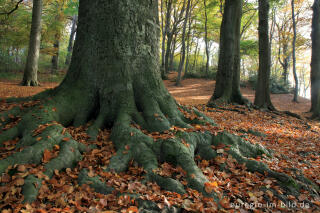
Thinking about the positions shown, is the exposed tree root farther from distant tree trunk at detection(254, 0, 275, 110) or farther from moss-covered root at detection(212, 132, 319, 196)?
distant tree trunk at detection(254, 0, 275, 110)

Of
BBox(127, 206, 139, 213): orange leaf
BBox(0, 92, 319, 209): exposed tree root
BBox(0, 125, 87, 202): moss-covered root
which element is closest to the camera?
BBox(127, 206, 139, 213): orange leaf

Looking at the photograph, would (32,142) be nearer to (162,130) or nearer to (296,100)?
(162,130)

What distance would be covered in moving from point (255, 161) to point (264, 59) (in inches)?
319

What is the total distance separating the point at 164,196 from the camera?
2.30 m

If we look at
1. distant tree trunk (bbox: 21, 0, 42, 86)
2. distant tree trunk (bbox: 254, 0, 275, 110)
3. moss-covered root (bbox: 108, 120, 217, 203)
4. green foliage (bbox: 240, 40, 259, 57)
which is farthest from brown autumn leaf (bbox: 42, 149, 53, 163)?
green foliage (bbox: 240, 40, 259, 57)

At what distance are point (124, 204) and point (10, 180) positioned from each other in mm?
1329

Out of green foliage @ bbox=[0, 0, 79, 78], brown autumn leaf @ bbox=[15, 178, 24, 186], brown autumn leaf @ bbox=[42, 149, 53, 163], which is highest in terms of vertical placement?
green foliage @ bbox=[0, 0, 79, 78]

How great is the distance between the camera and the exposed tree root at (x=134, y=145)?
2508 millimetres

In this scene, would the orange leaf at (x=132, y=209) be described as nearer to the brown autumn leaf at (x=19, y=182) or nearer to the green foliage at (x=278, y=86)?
the brown autumn leaf at (x=19, y=182)

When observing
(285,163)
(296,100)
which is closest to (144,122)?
(285,163)

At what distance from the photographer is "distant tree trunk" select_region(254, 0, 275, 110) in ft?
31.3

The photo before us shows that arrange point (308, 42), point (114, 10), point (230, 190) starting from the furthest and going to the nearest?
point (308, 42) → point (114, 10) → point (230, 190)

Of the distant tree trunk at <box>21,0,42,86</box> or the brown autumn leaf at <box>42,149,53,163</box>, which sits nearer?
the brown autumn leaf at <box>42,149,53,163</box>

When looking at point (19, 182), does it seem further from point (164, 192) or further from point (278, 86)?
point (278, 86)
